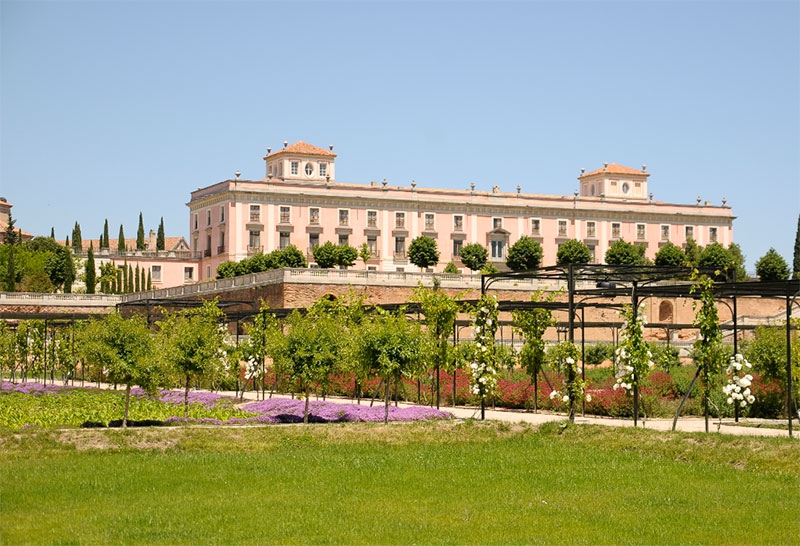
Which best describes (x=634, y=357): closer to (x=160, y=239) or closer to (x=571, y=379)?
(x=571, y=379)

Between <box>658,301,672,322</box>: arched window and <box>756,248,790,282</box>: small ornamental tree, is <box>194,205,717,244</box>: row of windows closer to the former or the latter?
<box>756,248,790,282</box>: small ornamental tree

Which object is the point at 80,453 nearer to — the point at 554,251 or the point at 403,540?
the point at 403,540

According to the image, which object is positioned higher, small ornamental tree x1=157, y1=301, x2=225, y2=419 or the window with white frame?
the window with white frame

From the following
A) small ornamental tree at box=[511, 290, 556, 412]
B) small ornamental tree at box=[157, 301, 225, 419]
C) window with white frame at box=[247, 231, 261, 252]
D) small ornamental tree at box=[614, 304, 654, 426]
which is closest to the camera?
small ornamental tree at box=[614, 304, 654, 426]

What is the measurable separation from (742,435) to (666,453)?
1.72m

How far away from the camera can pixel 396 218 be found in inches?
3351

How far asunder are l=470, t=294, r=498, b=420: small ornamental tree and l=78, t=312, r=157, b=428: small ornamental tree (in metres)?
6.19

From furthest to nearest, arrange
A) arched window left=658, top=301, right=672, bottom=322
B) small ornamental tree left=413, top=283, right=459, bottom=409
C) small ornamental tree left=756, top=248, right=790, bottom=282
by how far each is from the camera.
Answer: small ornamental tree left=756, top=248, right=790, bottom=282
arched window left=658, top=301, right=672, bottom=322
small ornamental tree left=413, top=283, right=459, bottom=409

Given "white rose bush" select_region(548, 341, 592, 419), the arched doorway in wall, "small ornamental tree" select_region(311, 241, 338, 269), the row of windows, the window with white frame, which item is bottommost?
"white rose bush" select_region(548, 341, 592, 419)

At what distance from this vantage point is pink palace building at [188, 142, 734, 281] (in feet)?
270

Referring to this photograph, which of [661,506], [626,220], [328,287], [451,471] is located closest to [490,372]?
[451,471]

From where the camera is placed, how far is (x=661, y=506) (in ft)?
43.7

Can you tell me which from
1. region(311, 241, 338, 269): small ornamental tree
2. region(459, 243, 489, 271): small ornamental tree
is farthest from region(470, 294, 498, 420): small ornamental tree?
region(459, 243, 489, 271): small ornamental tree

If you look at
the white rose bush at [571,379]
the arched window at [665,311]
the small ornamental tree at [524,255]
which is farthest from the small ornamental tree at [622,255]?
the white rose bush at [571,379]
